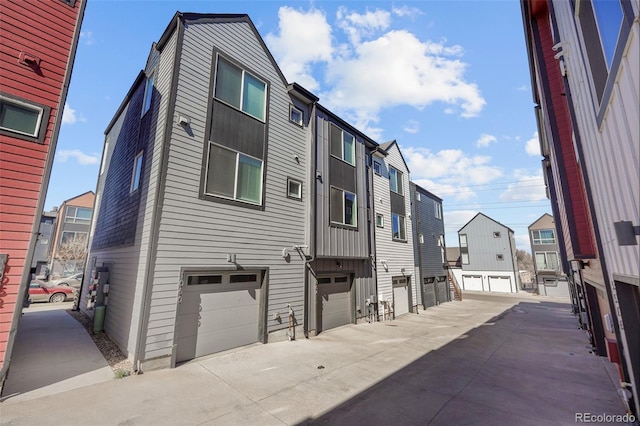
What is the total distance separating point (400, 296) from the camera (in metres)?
16.2

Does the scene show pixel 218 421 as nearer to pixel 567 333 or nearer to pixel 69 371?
pixel 69 371

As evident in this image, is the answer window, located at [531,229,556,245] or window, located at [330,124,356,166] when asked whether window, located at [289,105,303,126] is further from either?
window, located at [531,229,556,245]

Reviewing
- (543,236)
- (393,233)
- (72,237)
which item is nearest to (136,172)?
(393,233)

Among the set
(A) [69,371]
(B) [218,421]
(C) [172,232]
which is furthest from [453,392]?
(A) [69,371]

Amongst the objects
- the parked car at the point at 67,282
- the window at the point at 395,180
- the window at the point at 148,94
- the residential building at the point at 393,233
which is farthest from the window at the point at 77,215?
the window at the point at 395,180

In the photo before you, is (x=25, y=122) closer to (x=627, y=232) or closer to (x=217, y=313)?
(x=217, y=313)

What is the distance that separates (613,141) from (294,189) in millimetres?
8781

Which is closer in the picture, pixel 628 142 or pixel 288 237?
pixel 628 142

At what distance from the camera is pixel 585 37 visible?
12.7 ft

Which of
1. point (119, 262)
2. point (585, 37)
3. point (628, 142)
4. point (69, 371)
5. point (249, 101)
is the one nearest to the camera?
point (628, 142)

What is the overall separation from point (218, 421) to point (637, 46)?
6916 mm

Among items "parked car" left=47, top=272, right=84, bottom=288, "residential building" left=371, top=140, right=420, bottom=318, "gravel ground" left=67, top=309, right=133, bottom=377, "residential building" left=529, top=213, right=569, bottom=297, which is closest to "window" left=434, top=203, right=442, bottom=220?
"residential building" left=371, top=140, right=420, bottom=318

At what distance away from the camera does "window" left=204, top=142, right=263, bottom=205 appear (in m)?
8.08

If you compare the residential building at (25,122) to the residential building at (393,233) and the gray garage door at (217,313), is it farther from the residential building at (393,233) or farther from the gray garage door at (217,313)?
the residential building at (393,233)
